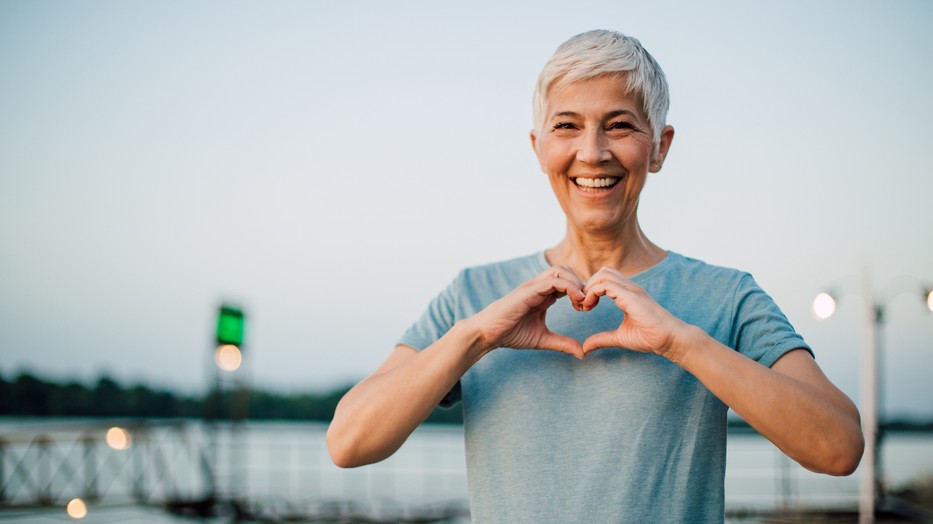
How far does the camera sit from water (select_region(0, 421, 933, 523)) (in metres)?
11.0

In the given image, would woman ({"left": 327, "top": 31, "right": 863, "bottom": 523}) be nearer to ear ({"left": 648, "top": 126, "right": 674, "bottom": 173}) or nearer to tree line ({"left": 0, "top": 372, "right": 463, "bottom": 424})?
ear ({"left": 648, "top": 126, "right": 674, "bottom": 173})

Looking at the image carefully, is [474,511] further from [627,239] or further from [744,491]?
[744,491]

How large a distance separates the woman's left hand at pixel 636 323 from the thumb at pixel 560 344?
0.02 meters

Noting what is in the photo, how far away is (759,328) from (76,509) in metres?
11.3

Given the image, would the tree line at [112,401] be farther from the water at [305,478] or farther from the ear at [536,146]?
the ear at [536,146]

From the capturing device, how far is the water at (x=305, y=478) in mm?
10953

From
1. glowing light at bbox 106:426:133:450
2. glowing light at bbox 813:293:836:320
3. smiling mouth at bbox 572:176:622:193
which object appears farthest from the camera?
glowing light at bbox 106:426:133:450

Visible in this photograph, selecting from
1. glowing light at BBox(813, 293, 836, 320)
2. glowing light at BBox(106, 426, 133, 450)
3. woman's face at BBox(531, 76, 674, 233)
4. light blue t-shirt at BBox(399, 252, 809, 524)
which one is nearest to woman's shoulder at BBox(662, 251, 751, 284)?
light blue t-shirt at BBox(399, 252, 809, 524)

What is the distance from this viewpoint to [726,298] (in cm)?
143

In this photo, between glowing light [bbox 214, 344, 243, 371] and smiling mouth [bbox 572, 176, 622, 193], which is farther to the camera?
glowing light [bbox 214, 344, 243, 371]

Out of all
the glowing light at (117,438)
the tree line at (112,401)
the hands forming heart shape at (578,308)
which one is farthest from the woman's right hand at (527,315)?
the tree line at (112,401)

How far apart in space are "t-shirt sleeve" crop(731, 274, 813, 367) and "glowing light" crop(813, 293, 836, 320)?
28.3ft

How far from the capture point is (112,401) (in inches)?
1929

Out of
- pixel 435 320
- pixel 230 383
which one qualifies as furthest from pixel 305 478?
pixel 435 320
